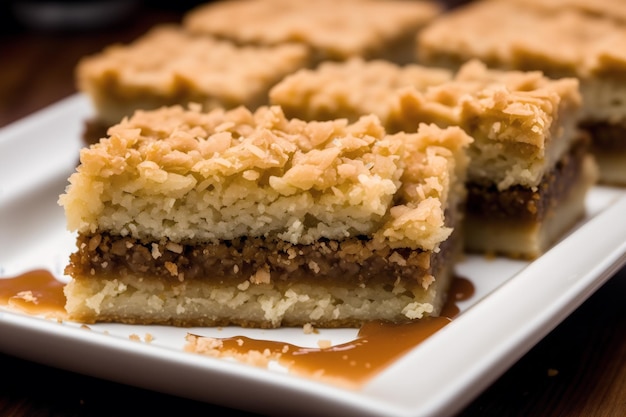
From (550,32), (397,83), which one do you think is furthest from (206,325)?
(550,32)

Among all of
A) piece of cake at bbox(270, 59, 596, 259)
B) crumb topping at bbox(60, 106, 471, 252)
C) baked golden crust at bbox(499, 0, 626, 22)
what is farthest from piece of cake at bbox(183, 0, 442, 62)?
crumb topping at bbox(60, 106, 471, 252)

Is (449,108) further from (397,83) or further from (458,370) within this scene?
(458,370)

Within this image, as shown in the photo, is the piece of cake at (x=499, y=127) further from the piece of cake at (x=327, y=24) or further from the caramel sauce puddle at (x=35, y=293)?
the caramel sauce puddle at (x=35, y=293)

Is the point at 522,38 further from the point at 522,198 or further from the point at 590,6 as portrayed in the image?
the point at 522,198

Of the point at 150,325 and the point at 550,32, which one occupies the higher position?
the point at 550,32

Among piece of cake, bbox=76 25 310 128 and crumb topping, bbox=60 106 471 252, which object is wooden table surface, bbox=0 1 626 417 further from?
piece of cake, bbox=76 25 310 128

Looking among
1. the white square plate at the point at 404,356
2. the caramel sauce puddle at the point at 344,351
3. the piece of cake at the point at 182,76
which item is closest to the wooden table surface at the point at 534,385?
the white square plate at the point at 404,356

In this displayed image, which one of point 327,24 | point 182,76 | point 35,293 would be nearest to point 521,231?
point 182,76
